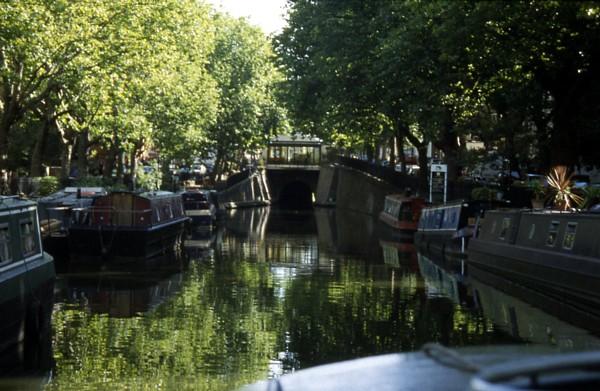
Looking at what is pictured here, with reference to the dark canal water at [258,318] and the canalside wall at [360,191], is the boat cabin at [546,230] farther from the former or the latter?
the canalside wall at [360,191]

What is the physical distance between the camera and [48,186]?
4600 cm

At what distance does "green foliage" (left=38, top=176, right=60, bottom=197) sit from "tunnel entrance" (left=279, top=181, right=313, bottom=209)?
4803cm

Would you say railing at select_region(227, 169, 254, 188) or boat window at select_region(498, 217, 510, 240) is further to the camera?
railing at select_region(227, 169, 254, 188)

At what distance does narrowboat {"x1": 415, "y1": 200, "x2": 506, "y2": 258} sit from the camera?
121 feet

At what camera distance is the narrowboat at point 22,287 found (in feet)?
50.9

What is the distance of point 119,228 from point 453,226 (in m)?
11.9

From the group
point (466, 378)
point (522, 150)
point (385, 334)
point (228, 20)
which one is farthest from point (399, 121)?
point (466, 378)

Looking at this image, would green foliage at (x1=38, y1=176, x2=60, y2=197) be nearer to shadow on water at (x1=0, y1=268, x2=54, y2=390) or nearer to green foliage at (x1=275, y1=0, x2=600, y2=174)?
green foliage at (x1=275, y1=0, x2=600, y2=174)

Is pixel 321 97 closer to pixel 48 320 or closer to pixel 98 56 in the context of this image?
pixel 98 56

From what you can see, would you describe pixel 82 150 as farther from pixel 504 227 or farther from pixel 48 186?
pixel 504 227

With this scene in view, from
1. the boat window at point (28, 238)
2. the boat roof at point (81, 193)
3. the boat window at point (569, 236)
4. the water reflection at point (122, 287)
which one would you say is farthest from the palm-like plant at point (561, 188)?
the boat window at point (28, 238)

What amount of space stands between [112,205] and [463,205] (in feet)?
39.8

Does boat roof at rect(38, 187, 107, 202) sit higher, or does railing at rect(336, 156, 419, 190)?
railing at rect(336, 156, 419, 190)

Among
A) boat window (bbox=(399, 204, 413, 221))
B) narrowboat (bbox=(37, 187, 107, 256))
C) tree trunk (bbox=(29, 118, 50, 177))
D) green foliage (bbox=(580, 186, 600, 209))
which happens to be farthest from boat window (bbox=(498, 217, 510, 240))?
tree trunk (bbox=(29, 118, 50, 177))
